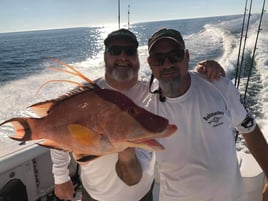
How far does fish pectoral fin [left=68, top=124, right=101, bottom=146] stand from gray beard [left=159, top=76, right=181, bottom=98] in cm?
65

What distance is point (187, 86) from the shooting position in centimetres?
164

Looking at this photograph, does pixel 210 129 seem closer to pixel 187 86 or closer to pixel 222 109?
pixel 222 109

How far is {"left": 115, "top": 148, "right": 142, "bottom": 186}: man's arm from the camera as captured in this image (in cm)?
128

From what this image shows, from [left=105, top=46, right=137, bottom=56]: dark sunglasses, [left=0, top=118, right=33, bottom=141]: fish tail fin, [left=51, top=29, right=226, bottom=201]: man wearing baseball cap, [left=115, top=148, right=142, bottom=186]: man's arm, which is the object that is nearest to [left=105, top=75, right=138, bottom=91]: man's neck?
[left=51, top=29, right=226, bottom=201]: man wearing baseball cap

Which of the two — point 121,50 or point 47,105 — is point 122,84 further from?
point 47,105

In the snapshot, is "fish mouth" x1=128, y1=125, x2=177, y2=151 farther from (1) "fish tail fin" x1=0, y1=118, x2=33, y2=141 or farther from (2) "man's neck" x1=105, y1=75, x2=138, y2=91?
(2) "man's neck" x1=105, y1=75, x2=138, y2=91

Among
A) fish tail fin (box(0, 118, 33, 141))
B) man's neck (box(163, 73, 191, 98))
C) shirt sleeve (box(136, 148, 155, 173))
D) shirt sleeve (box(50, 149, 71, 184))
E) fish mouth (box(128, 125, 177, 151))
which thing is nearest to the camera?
fish mouth (box(128, 125, 177, 151))

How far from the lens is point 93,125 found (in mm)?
Answer: 1074

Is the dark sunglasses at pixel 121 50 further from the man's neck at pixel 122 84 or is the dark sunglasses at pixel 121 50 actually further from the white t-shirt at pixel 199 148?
the white t-shirt at pixel 199 148

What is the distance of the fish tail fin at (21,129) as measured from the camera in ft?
3.80

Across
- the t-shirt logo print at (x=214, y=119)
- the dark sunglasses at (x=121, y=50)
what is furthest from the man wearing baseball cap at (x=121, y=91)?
the t-shirt logo print at (x=214, y=119)

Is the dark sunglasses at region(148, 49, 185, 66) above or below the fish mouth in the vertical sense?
above

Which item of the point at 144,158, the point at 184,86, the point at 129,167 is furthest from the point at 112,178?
the point at 184,86

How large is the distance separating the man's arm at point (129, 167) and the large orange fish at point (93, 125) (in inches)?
8.8
